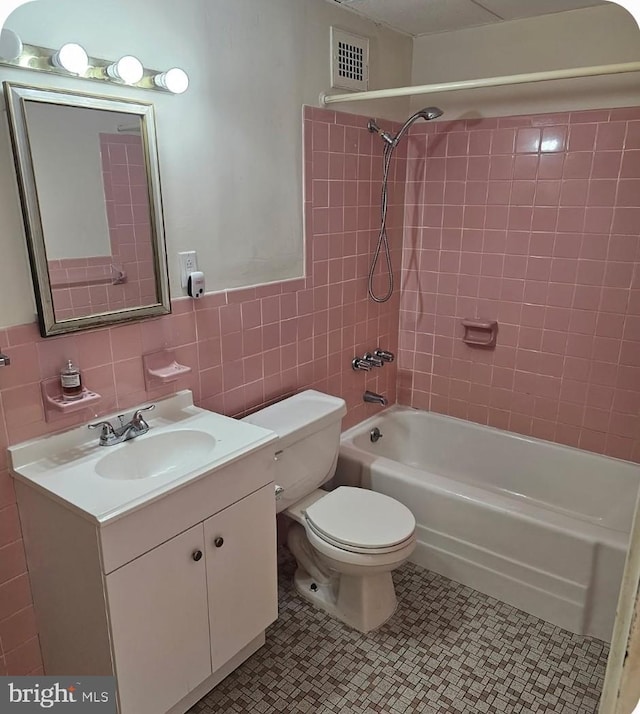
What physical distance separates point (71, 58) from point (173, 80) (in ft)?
1.04

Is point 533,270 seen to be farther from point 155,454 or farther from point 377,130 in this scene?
point 155,454

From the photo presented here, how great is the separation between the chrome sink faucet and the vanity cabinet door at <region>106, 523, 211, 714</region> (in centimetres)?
37

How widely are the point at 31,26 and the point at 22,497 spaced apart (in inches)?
47.9

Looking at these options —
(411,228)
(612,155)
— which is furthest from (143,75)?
(612,155)

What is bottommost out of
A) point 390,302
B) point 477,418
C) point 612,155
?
point 477,418

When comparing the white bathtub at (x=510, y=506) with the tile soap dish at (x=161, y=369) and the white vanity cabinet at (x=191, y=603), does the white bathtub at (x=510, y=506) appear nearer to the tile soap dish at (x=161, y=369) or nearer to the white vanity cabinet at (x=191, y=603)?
the white vanity cabinet at (x=191, y=603)

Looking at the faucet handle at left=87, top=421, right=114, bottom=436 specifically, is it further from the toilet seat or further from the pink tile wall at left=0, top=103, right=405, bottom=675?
the toilet seat

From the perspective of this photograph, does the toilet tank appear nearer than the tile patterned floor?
No

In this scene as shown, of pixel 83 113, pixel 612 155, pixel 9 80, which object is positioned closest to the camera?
pixel 9 80

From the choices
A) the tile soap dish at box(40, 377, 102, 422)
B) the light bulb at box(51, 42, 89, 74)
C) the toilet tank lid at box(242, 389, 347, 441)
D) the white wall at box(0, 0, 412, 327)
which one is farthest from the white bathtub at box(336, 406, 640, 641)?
the light bulb at box(51, 42, 89, 74)

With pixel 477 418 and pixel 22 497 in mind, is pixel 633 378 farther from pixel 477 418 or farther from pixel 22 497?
pixel 22 497

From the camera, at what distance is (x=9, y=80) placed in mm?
1361

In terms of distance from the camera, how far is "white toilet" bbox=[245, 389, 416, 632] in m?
→ 1.97

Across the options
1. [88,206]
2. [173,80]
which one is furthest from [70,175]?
[173,80]
